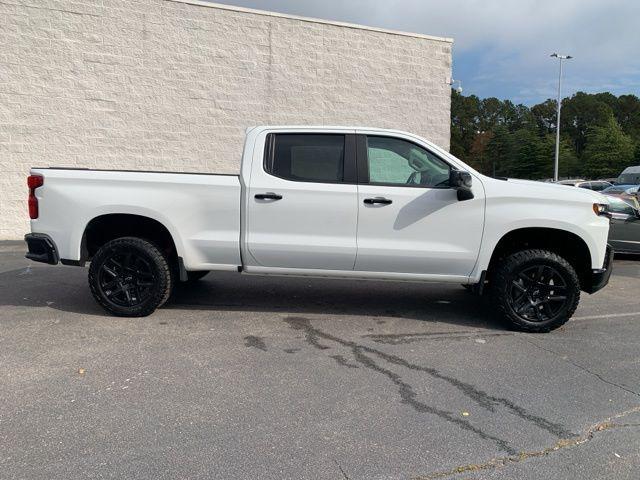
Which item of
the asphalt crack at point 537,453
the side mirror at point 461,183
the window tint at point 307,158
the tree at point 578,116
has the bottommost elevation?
the asphalt crack at point 537,453

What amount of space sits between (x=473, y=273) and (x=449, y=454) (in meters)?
2.64

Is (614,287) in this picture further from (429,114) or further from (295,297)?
(429,114)

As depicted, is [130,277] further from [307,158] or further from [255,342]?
[307,158]

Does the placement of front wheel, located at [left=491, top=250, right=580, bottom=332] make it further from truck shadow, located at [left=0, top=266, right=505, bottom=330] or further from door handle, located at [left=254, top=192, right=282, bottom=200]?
door handle, located at [left=254, top=192, right=282, bottom=200]

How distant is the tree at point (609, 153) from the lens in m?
58.7

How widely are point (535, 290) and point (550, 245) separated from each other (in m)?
0.54

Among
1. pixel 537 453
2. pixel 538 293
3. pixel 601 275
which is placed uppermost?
pixel 601 275

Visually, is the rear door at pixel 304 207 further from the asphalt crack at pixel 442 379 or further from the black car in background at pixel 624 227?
the black car in background at pixel 624 227

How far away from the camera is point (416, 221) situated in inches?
209

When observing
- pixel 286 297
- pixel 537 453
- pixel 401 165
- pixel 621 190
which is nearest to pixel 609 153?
pixel 621 190

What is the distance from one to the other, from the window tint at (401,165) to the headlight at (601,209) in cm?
150

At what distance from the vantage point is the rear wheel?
549 centimetres

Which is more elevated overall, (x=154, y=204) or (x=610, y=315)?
(x=154, y=204)

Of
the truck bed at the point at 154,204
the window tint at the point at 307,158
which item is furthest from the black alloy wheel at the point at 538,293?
the truck bed at the point at 154,204
